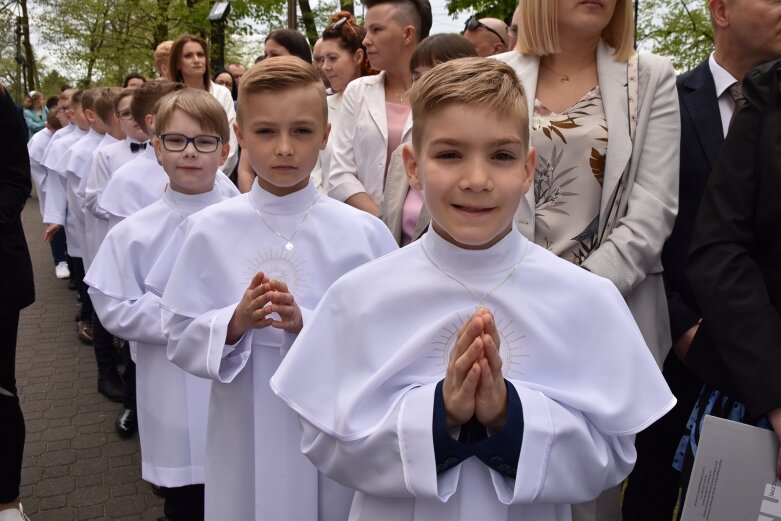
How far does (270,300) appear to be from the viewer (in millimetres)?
2223

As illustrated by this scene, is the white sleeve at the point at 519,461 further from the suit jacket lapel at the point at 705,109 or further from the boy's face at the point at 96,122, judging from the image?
the boy's face at the point at 96,122

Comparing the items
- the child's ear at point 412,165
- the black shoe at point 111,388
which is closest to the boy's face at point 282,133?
the child's ear at point 412,165

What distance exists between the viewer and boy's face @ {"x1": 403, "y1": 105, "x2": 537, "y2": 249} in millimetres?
1781

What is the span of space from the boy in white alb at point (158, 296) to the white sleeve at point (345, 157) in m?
0.60

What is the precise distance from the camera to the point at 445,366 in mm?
1850

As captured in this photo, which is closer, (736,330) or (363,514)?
(363,514)

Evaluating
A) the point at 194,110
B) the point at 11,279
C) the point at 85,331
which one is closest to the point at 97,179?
the point at 85,331

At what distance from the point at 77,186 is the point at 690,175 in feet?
22.1

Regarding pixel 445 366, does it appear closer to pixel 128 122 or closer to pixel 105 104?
pixel 128 122

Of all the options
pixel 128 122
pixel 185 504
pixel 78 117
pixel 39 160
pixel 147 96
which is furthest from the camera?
pixel 39 160

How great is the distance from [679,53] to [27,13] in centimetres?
3050

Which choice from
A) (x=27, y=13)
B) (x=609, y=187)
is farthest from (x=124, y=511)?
(x=27, y=13)

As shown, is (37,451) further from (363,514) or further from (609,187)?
(609,187)

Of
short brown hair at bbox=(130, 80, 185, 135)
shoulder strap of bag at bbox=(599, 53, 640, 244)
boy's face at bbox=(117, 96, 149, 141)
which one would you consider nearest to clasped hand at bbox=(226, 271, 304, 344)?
shoulder strap of bag at bbox=(599, 53, 640, 244)
